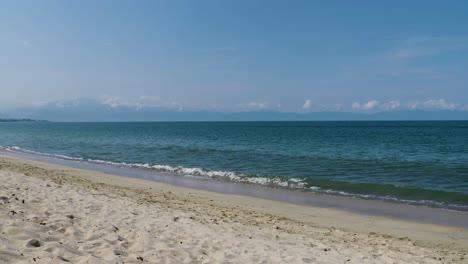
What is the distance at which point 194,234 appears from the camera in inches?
345

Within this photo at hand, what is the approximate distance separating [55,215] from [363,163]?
24991mm

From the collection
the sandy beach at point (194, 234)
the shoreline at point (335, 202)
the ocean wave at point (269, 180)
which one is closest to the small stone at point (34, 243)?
the sandy beach at point (194, 234)

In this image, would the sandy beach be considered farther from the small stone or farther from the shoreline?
the shoreline

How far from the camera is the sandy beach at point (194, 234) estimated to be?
6.63 metres

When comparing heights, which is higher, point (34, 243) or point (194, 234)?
point (34, 243)

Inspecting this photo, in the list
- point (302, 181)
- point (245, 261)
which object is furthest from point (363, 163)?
point (245, 261)

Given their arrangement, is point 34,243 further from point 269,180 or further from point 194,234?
point 269,180

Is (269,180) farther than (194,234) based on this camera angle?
Yes

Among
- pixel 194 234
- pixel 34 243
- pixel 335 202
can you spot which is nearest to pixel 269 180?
pixel 335 202

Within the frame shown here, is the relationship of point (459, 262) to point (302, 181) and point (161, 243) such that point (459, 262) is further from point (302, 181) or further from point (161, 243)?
point (302, 181)

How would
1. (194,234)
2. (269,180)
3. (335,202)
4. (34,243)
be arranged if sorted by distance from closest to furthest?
(34,243) < (194,234) < (335,202) < (269,180)

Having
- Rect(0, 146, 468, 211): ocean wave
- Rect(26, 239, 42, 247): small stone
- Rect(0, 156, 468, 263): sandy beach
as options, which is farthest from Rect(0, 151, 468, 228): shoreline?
Rect(26, 239, 42, 247): small stone

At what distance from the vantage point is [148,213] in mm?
10703

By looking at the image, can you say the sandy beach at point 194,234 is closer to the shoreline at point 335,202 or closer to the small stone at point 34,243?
the small stone at point 34,243
